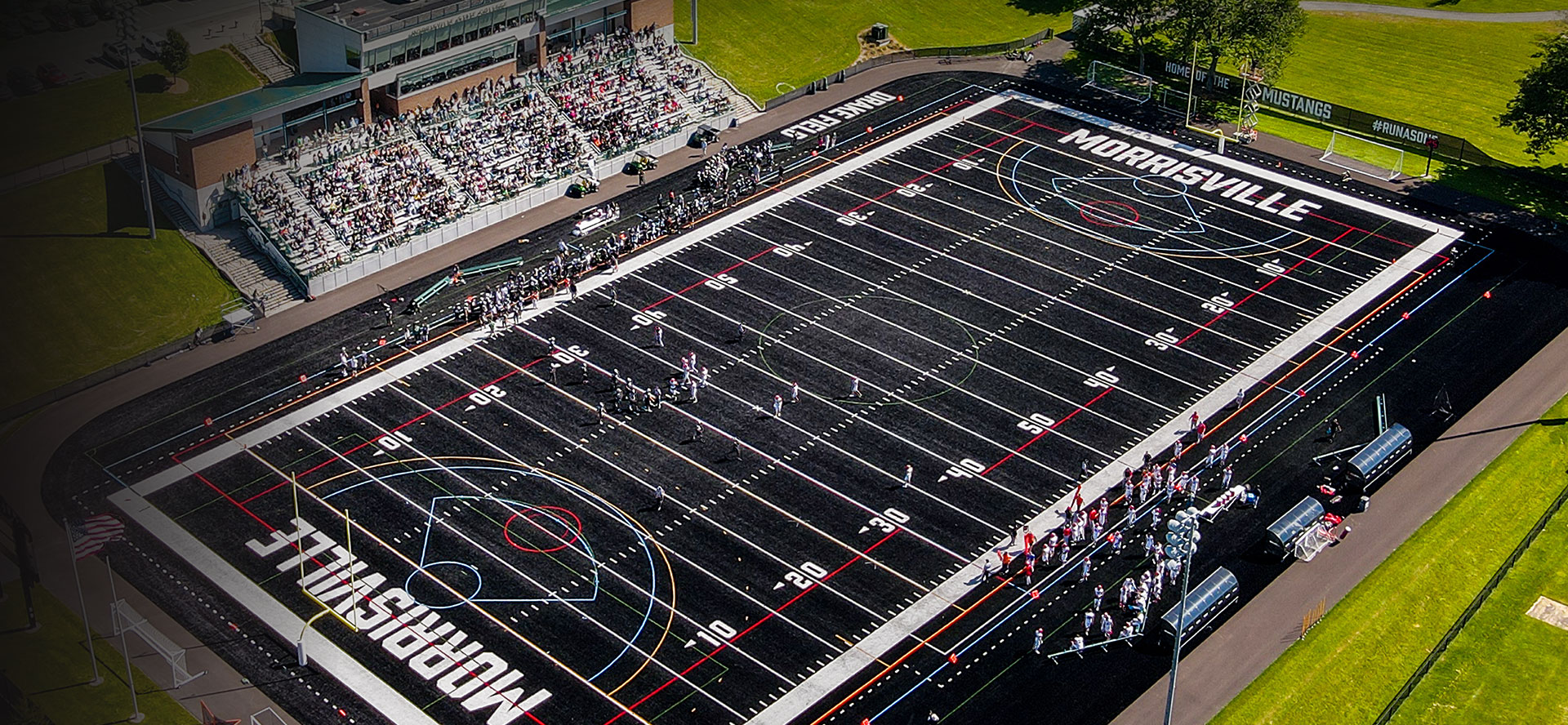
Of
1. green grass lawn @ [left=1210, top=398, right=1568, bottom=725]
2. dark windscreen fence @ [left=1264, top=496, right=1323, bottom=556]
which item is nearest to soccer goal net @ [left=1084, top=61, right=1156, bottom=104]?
green grass lawn @ [left=1210, top=398, right=1568, bottom=725]

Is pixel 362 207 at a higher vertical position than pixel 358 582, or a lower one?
higher

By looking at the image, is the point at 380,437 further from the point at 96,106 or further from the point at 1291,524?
the point at 1291,524

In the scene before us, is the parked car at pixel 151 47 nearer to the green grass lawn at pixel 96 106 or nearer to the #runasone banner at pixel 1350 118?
the green grass lawn at pixel 96 106

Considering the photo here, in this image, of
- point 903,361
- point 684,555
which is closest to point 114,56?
point 903,361

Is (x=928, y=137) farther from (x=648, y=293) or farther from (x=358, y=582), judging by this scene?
(x=358, y=582)

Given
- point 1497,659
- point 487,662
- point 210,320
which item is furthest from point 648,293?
point 1497,659

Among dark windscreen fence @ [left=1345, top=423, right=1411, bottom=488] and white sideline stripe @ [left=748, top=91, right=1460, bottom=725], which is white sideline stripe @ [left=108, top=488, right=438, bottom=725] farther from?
dark windscreen fence @ [left=1345, top=423, right=1411, bottom=488]
